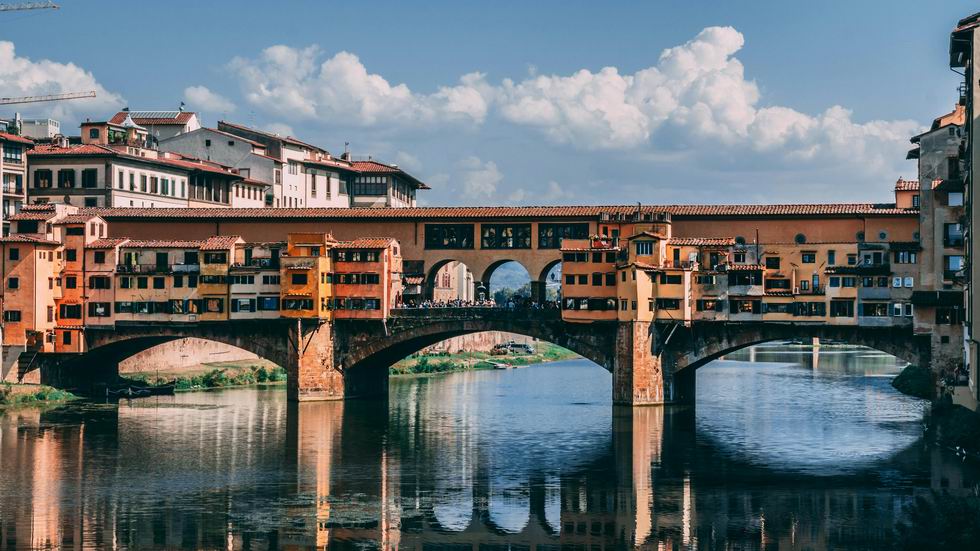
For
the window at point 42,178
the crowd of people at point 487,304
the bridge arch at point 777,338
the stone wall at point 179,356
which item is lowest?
the stone wall at point 179,356

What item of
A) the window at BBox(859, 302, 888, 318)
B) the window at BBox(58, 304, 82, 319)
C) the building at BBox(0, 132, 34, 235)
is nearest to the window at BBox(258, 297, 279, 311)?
the window at BBox(58, 304, 82, 319)

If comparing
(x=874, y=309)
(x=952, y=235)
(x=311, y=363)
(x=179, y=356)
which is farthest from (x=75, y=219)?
(x=952, y=235)

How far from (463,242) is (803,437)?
29.5 metres

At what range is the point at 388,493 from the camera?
61.2 m

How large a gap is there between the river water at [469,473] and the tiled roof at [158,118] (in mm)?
35945

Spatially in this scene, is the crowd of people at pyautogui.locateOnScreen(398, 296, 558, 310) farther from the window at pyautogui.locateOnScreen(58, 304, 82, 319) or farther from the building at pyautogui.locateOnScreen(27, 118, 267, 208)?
the building at pyautogui.locateOnScreen(27, 118, 267, 208)

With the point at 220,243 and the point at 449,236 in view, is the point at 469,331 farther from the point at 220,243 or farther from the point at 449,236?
the point at 220,243

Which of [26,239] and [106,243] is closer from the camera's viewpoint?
[26,239]

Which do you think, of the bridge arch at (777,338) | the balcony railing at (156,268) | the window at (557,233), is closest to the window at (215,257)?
the balcony railing at (156,268)

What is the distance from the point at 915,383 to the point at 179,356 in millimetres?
57828

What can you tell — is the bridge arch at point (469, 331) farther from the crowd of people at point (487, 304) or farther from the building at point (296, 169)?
the building at point (296, 169)

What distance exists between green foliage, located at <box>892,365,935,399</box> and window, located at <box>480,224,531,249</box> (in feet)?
96.6

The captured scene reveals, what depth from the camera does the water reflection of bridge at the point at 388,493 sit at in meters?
52.5

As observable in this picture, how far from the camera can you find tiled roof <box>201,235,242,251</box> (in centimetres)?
9369
